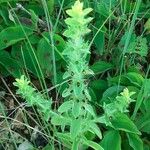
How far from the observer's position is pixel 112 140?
4.70 ft

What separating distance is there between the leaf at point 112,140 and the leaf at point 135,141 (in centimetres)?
4

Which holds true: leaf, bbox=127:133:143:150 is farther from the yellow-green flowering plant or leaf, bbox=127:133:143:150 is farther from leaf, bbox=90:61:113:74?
leaf, bbox=90:61:113:74

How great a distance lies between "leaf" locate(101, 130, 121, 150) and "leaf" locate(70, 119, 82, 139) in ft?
0.76

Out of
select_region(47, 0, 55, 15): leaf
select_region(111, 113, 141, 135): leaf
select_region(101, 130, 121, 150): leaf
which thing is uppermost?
select_region(47, 0, 55, 15): leaf

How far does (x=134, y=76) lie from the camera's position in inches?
60.1

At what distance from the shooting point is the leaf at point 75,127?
119 centimetres

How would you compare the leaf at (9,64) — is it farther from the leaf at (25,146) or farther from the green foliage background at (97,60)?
the leaf at (25,146)

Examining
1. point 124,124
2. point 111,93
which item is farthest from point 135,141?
point 111,93

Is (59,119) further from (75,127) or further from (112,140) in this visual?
(112,140)

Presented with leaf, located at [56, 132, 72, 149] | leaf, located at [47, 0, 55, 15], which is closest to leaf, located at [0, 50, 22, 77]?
leaf, located at [47, 0, 55, 15]

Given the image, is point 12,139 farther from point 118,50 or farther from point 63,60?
point 118,50

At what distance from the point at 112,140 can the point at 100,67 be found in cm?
30

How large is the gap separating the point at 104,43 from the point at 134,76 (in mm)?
217

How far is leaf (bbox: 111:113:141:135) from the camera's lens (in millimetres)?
1404
